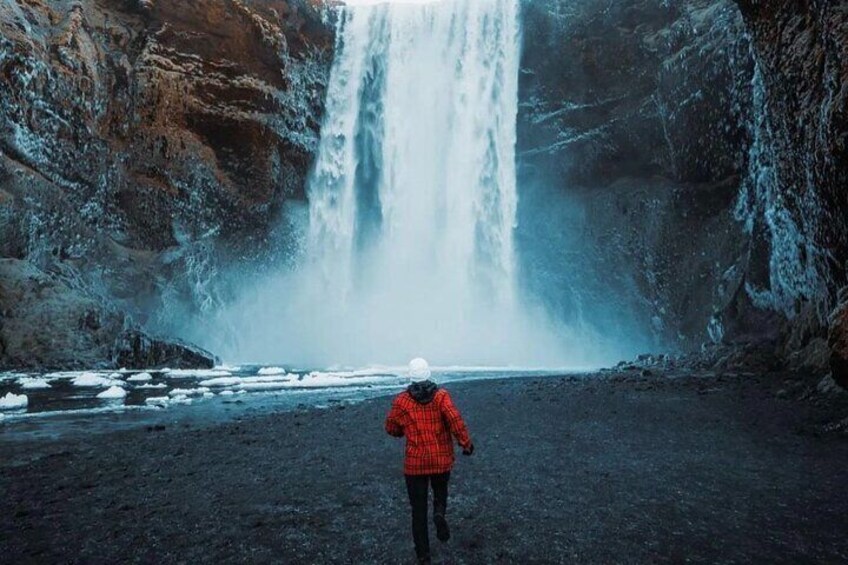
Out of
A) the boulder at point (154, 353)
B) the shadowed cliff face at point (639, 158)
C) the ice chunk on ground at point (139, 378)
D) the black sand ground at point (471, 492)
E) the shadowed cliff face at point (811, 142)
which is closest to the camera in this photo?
the black sand ground at point (471, 492)

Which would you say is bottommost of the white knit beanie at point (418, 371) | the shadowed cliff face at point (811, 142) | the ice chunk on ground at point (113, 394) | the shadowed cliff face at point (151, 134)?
the ice chunk on ground at point (113, 394)

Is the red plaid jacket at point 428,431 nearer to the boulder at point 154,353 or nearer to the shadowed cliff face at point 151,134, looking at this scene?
the boulder at point 154,353

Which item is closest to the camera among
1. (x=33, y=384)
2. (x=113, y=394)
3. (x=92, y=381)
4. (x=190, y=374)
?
(x=113, y=394)

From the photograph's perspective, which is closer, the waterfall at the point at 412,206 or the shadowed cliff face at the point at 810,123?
the shadowed cliff face at the point at 810,123

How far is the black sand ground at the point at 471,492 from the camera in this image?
5387 mm

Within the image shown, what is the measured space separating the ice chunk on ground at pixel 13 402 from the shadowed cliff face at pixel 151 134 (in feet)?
50.2

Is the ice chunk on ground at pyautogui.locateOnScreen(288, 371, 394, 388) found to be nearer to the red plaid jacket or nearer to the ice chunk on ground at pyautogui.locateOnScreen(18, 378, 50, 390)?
the ice chunk on ground at pyautogui.locateOnScreen(18, 378, 50, 390)

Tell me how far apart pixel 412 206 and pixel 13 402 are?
27450mm

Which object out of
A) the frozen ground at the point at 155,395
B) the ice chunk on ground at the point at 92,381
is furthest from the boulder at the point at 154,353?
the ice chunk on ground at the point at 92,381

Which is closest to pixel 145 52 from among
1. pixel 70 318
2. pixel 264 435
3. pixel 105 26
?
pixel 105 26

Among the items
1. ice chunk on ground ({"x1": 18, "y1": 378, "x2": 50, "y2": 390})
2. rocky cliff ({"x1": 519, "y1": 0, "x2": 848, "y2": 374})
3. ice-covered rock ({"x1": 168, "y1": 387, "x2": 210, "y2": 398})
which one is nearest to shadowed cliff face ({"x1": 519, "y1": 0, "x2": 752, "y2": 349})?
rocky cliff ({"x1": 519, "y1": 0, "x2": 848, "y2": 374})

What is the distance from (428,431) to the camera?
4.96 metres

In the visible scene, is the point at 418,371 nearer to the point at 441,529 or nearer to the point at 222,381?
the point at 441,529

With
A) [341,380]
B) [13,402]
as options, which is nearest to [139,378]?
[13,402]
